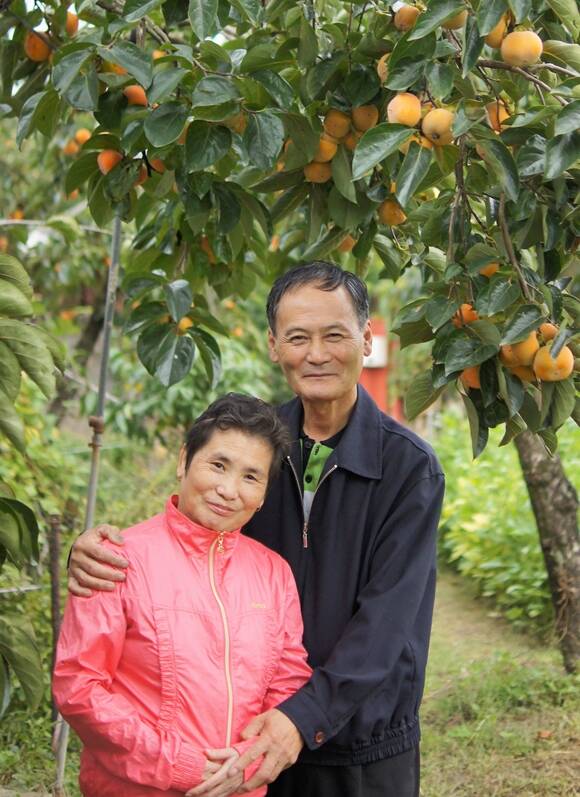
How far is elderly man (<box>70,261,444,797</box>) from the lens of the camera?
193 cm

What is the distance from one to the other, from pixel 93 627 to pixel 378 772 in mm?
613

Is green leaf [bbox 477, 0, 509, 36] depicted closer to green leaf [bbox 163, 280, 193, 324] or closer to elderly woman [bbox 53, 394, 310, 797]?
elderly woman [bbox 53, 394, 310, 797]

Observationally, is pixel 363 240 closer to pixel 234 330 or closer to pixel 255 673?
pixel 255 673

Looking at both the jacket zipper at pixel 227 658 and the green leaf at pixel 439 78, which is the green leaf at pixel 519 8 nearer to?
the green leaf at pixel 439 78

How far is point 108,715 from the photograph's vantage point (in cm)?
175

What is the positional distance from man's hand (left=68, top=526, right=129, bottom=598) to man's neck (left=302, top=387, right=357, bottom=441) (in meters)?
0.48

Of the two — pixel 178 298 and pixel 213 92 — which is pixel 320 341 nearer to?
pixel 213 92

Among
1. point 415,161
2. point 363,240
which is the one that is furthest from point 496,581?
point 415,161

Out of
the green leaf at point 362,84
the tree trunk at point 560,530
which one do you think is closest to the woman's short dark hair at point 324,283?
the green leaf at point 362,84

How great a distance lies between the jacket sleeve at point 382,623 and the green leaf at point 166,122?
0.75 metres

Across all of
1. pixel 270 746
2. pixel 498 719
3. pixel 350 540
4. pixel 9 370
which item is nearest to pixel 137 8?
pixel 9 370

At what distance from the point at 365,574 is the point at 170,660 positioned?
409 mm

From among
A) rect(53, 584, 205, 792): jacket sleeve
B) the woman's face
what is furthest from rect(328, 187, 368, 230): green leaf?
rect(53, 584, 205, 792): jacket sleeve

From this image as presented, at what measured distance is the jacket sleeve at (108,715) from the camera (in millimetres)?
1747
